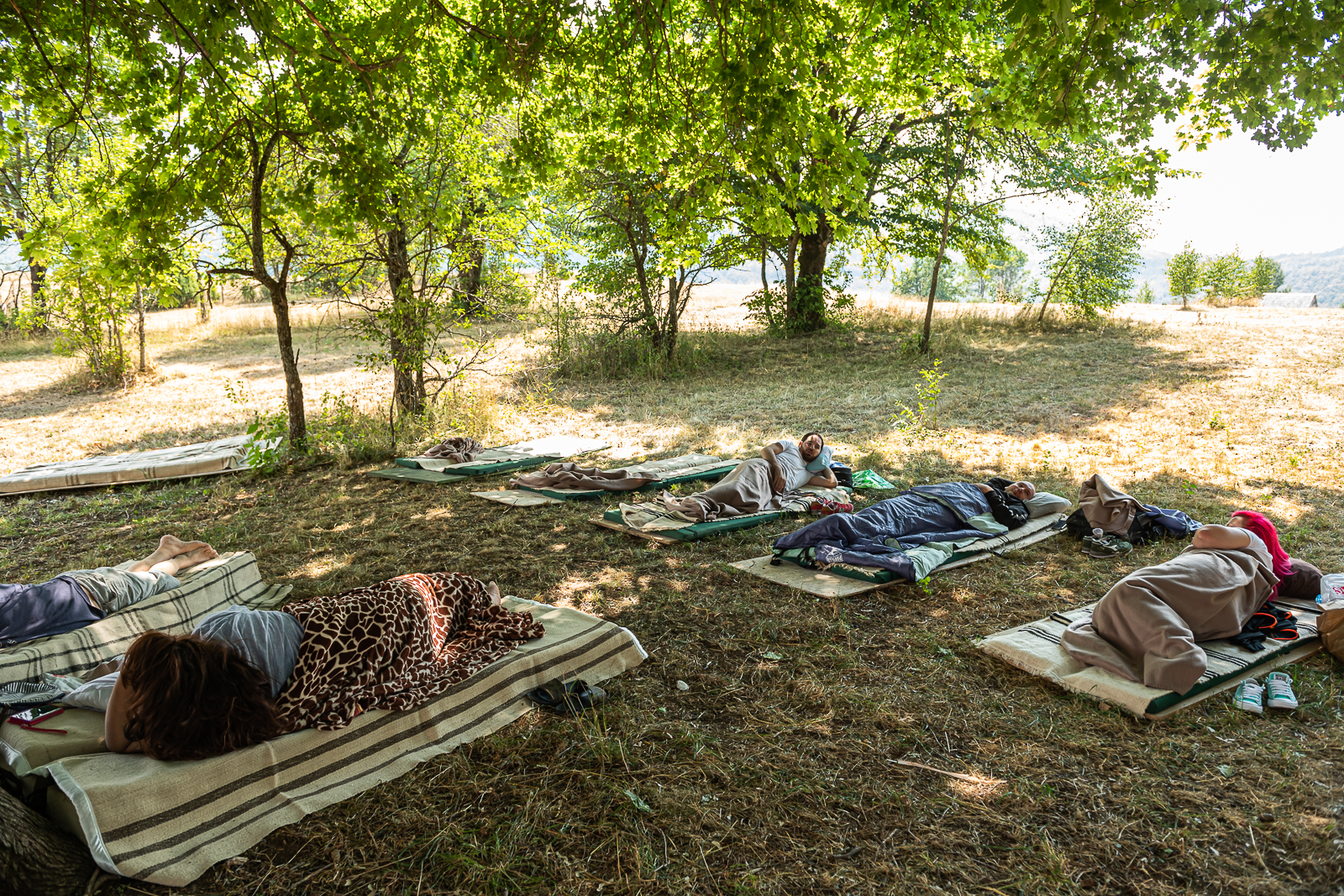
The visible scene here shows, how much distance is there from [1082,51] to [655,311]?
10470 millimetres

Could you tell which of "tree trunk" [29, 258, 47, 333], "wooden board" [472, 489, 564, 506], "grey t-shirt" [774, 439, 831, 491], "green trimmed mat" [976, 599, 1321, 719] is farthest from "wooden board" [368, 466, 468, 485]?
"tree trunk" [29, 258, 47, 333]

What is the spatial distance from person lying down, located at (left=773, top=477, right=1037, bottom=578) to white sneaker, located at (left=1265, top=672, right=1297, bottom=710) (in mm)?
1785

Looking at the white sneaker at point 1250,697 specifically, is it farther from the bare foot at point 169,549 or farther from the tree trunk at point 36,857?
the bare foot at point 169,549

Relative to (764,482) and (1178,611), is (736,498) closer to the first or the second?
(764,482)

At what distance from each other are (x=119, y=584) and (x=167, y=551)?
672mm

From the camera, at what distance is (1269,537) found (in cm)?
419

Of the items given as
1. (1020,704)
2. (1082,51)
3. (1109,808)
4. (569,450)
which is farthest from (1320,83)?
(569,450)

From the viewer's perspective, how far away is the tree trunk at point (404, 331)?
7891 mm

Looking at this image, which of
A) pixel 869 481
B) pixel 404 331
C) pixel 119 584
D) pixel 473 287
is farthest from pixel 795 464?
pixel 473 287

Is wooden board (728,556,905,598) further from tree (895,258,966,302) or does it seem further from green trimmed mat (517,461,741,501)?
tree (895,258,966,302)

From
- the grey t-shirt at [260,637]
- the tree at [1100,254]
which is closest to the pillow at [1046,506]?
the grey t-shirt at [260,637]

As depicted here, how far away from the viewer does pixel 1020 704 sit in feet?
10.7

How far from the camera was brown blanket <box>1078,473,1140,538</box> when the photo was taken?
5297mm

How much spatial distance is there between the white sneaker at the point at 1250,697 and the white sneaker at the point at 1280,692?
1.3 inches
